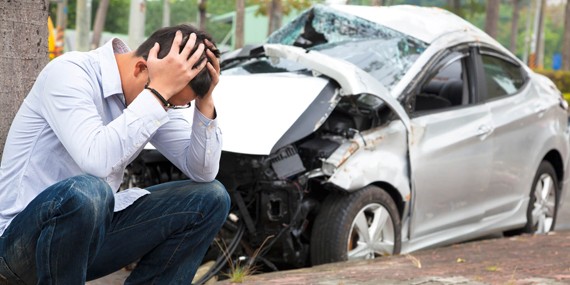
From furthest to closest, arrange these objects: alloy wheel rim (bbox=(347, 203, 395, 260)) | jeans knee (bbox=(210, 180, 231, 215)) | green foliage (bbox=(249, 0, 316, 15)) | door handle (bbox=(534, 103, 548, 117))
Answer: green foliage (bbox=(249, 0, 316, 15)) → door handle (bbox=(534, 103, 548, 117)) → alloy wheel rim (bbox=(347, 203, 395, 260)) → jeans knee (bbox=(210, 180, 231, 215))

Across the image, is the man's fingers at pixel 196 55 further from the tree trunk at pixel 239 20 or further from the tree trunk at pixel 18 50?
the tree trunk at pixel 239 20

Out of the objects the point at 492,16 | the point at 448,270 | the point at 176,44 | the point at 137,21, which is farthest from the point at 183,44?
the point at 492,16

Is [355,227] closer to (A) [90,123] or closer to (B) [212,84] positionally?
(B) [212,84]

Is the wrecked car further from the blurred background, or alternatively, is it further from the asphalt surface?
the blurred background

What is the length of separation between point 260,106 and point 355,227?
895 millimetres

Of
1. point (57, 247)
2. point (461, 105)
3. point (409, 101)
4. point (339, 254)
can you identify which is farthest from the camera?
point (461, 105)

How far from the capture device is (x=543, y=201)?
740 centimetres

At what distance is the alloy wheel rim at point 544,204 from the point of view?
7.30m

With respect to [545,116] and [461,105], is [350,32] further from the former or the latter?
[545,116]

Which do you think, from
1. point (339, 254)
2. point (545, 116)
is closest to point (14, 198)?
point (339, 254)

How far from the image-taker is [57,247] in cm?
320

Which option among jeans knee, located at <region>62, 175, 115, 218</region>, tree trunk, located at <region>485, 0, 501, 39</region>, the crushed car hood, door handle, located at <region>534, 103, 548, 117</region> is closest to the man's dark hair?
jeans knee, located at <region>62, 175, 115, 218</region>

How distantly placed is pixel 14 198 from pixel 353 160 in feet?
8.15

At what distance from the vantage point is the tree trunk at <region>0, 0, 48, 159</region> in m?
4.18
